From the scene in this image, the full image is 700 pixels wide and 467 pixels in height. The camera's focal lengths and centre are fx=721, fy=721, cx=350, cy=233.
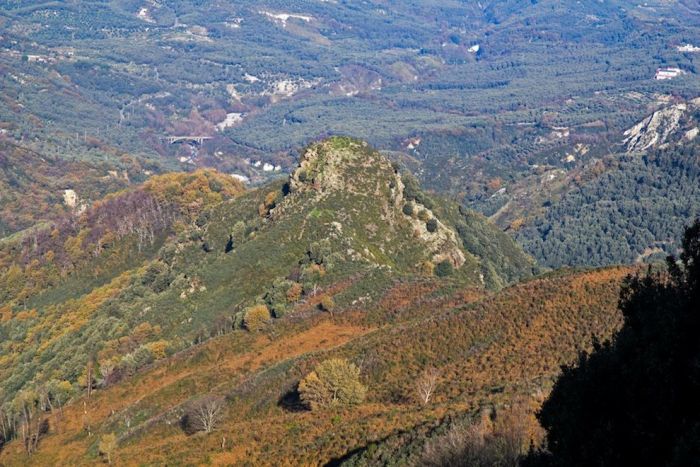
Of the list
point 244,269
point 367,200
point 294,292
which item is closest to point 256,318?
point 294,292

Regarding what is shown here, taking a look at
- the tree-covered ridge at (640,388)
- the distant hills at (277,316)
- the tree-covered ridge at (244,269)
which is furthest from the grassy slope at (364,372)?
the tree-covered ridge at (640,388)

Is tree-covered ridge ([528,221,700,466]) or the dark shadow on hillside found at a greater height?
tree-covered ridge ([528,221,700,466])

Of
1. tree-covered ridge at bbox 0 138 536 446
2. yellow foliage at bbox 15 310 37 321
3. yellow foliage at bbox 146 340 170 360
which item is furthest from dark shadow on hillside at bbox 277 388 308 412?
yellow foliage at bbox 15 310 37 321

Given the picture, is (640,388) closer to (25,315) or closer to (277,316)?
(277,316)

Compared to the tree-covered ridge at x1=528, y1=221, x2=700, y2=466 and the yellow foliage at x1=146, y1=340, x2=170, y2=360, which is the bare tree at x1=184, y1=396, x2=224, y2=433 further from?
the tree-covered ridge at x1=528, y1=221, x2=700, y2=466

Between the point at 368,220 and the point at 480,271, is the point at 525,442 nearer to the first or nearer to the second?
the point at 368,220

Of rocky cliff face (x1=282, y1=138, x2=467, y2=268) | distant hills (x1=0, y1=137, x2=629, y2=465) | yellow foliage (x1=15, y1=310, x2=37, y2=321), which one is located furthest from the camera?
yellow foliage (x1=15, y1=310, x2=37, y2=321)
